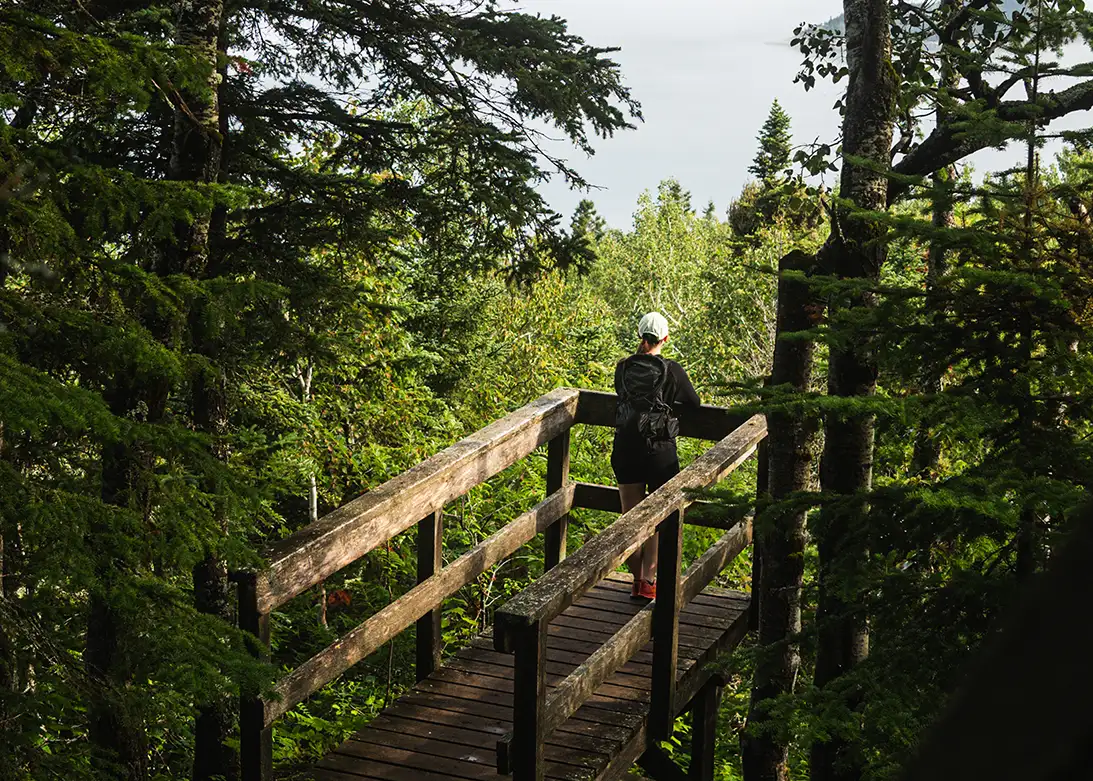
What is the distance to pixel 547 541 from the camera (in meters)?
7.54

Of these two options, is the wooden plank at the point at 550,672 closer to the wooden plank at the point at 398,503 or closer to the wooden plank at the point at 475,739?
the wooden plank at the point at 475,739

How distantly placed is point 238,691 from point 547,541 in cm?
363

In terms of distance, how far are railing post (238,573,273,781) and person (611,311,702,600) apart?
2.58m

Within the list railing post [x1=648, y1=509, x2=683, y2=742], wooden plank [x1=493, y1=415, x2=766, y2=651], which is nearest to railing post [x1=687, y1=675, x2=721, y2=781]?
railing post [x1=648, y1=509, x2=683, y2=742]

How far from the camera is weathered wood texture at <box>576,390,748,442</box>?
716cm

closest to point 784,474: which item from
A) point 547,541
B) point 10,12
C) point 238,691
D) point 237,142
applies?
point 547,541

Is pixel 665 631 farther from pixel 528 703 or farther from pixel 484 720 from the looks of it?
pixel 528 703

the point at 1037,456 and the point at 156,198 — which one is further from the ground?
the point at 156,198

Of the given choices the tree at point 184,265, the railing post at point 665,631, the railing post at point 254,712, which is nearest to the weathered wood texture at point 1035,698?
the tree at point 184,265

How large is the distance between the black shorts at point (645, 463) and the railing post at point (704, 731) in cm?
121

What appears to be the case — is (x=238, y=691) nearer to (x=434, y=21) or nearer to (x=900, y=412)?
(x=900, y=412)

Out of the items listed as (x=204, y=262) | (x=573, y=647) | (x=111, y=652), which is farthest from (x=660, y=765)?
(x=204, y=262)

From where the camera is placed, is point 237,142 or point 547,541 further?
point 237,142

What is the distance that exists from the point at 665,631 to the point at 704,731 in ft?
4.06
